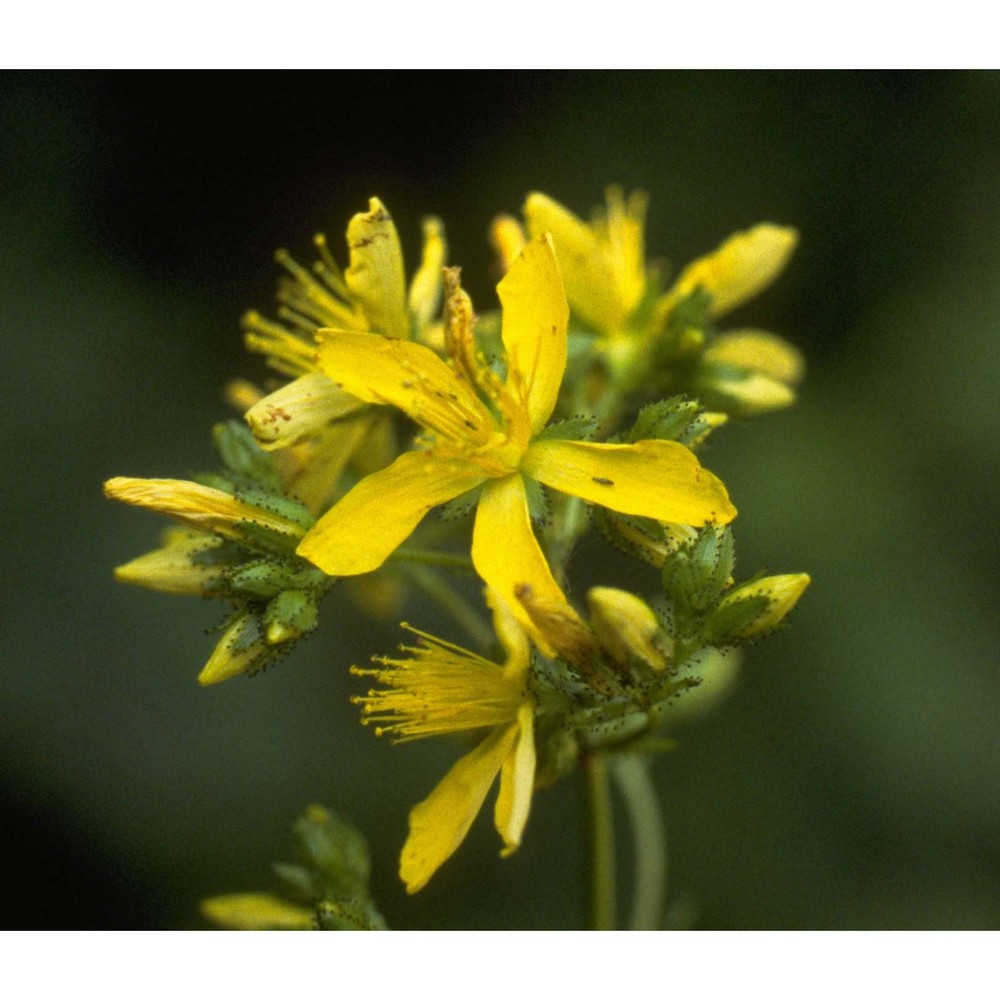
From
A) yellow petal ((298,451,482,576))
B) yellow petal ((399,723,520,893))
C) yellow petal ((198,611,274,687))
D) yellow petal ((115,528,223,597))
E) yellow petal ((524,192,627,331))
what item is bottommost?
yellow petal ((399,723,520,893))

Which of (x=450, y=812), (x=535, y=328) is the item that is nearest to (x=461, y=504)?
(x=535, y=328)

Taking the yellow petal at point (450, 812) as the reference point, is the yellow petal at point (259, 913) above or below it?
below

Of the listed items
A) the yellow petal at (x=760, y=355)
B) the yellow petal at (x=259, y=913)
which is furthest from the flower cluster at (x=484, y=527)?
the yellow petal at (x=760, y=355)

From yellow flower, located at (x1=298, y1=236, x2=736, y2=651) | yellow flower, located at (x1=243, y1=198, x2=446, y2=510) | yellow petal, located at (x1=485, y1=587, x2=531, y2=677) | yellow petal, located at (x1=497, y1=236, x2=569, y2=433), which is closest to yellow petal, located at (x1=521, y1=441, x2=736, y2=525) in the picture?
yellow flower, located at (x1=298, y1=236, x2=736, y2=651)

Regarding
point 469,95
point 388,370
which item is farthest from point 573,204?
point 388,370

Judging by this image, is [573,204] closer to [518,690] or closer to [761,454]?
[761,454]

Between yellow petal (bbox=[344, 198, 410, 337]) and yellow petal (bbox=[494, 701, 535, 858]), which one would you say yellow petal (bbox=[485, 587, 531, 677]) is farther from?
yellow petal (bbox=[344, 198, 410, 337])

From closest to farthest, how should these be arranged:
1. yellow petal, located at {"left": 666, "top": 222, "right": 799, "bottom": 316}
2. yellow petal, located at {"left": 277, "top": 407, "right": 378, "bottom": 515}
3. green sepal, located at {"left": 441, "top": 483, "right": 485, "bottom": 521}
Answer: green sepal, located at {"left": 441, "top": 483, "right": 485, "bottom": 521} → yellow petal, located at {"left": 277, "top": 407, "right": 378, "bottom": 515} → yellow petal, located at {"left": 666, "top": 222, "right": 799, "bottom": 316}

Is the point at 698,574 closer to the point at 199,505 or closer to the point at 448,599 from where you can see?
the point at 199,505

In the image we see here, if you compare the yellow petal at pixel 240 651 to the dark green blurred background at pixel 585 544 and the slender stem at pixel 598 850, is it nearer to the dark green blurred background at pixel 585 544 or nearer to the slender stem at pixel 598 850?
the slender stem at pixel 598 850
